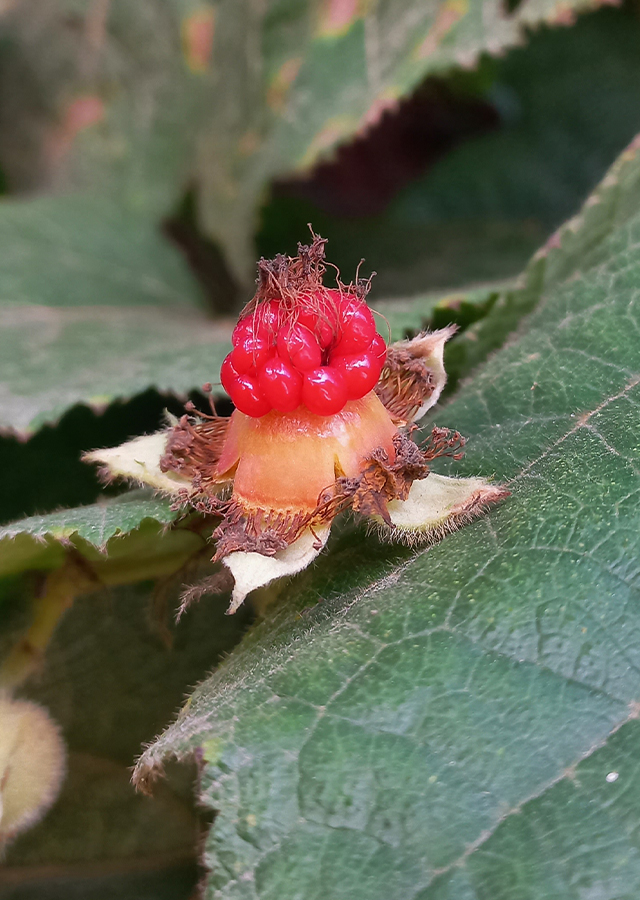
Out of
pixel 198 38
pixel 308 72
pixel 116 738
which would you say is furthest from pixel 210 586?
pixel 198 38

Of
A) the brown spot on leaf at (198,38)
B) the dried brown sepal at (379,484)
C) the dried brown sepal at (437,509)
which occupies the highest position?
the brown spot on leaf at (198,38)

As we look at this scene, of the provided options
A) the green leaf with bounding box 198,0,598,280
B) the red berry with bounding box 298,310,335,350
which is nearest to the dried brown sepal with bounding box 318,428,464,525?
the red berry with bounding box 298,310,335,350

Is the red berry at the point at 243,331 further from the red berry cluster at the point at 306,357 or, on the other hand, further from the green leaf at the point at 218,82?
the green leaf at the point at 218,82

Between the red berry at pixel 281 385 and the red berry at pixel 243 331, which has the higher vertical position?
the red berry at pixel 243 331

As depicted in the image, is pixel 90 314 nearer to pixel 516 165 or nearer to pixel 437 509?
pixel 437 509

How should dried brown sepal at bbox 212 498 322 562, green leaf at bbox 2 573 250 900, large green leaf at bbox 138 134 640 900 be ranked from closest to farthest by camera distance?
large green leaf at bbox 138 134 640 900
dried brown sepal at bbox 212 498 322 562
green leaf at bbox 2 573 250 900

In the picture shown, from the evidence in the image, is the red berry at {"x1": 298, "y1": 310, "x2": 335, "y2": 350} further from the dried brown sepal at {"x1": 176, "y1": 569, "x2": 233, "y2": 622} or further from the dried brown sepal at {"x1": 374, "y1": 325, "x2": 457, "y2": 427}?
the dried brown sepal at {"x1": 176, "y1": 569, "x2": 233, "y2": 622}

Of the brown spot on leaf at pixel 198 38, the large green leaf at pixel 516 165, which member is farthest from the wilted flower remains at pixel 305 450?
the brown spot on leaf at pixel 198 38

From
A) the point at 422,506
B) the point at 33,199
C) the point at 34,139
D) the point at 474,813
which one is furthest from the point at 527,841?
the point at 34,139
